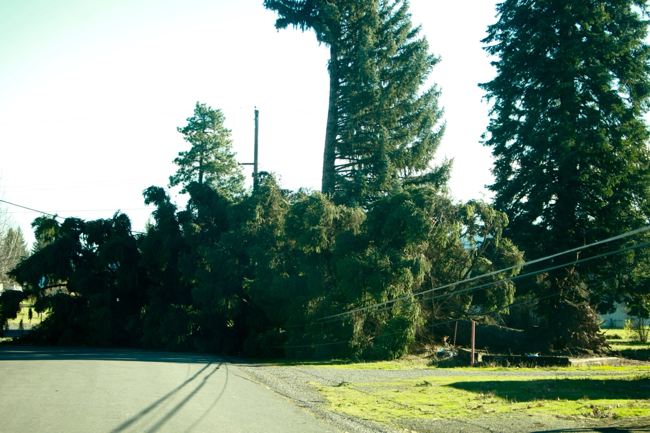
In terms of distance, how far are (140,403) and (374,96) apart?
2218 cm

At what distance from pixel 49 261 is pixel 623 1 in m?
30.7

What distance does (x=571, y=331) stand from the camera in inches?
806

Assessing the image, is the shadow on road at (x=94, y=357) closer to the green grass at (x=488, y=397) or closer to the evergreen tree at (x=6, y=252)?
the green grass at (x=488, y=397)

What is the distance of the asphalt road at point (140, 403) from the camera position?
743 centimetres

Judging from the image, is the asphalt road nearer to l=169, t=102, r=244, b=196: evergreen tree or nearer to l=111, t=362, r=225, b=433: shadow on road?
l=111, t=362, r=225, b=433: shadow on road

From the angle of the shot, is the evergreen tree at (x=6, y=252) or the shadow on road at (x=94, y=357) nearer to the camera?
the shadow on road at (x=94, y=357)

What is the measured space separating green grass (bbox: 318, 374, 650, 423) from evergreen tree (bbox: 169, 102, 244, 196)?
104ft

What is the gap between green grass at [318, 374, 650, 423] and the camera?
8516 mm

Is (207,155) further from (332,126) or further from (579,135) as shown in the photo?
(579,135)

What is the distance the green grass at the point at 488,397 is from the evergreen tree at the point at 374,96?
16859mm

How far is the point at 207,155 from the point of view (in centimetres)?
4262

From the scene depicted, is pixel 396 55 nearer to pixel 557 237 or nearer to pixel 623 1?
pixel 623 1

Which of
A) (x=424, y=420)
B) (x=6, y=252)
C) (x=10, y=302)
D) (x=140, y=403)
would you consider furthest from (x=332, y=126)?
(x=6, y=252)

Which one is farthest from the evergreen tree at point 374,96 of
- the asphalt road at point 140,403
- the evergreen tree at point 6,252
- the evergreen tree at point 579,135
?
the evergreen tree at point 6,252
